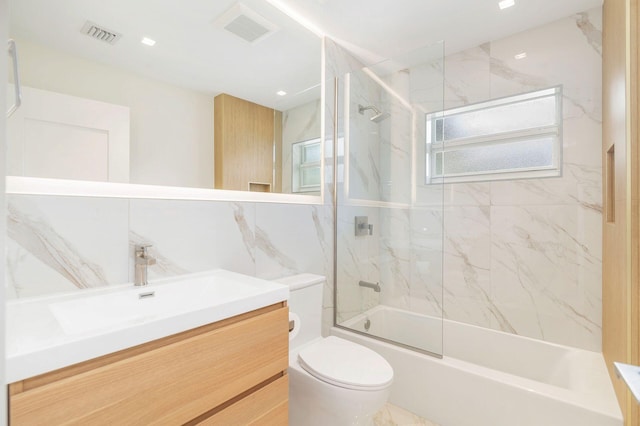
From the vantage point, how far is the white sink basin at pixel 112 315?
25.1 inches

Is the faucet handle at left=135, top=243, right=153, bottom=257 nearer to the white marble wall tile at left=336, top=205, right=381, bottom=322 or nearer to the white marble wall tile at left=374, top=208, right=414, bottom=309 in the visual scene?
the white marble wall tile at left=336, top=205, right=381, bottom=322

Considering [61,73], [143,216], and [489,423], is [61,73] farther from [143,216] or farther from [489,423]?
[489,423]

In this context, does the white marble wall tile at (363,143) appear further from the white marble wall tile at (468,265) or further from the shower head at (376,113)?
the white marble wall tile at (468,265)

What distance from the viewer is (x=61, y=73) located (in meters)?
1.07

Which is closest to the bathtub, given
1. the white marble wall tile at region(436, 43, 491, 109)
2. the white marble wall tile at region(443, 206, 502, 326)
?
the white marble wall tile at region(443, 206, 502, 326)

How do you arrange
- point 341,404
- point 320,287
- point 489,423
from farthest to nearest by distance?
1. point 320,287
2. point 489,423
3. point 341,404

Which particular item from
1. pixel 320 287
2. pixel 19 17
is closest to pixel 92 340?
pixel 19 17

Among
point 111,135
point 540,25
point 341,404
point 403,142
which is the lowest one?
point 341,404

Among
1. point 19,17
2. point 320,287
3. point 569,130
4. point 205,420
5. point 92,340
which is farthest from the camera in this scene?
point 569,130

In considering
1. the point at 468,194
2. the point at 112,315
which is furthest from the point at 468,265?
the point at 112,315

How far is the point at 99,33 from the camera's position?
3.78 ft

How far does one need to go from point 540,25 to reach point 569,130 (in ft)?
2.46

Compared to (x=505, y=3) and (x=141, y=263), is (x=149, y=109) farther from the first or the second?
(x=505, y=3)

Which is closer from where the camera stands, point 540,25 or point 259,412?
point 259,412
